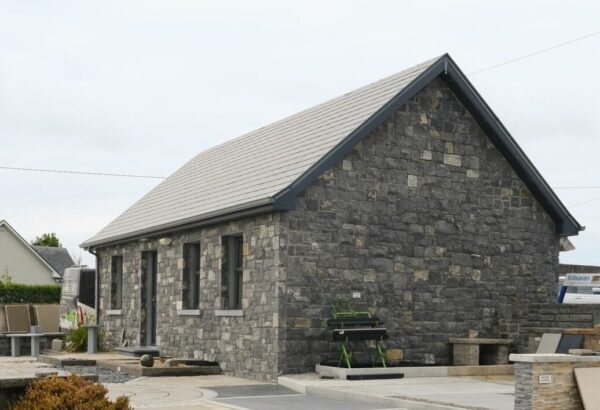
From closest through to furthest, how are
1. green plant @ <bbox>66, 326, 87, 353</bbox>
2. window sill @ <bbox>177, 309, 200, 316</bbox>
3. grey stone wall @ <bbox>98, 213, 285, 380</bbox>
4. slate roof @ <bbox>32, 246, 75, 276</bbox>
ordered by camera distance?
1. grey stone wall @ <bbox>98, 213, 285, 380</bbox>
2. window sill @ <bbox>177, 309, 200, 316</bbox>
3. green plant @ <bbox>66, 326, 87, 353</bbox>
4. slate roof @ <bbox>32, 246, 75, 276</bbox>

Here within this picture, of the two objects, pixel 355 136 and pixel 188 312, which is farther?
pixel 188 312

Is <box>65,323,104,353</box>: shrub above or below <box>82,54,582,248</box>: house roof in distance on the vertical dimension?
below

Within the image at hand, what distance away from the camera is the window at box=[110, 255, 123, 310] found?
2505 cm

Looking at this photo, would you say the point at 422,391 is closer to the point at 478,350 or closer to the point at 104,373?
the point at 478,350

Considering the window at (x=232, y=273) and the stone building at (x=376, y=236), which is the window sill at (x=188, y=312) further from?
the window at (x=232, y=273)

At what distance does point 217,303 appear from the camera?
61.8 feet

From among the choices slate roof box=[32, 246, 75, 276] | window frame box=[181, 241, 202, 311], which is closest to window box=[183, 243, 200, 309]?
window frame box=[181, 241, 202, 311]

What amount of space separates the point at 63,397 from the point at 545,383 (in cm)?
564

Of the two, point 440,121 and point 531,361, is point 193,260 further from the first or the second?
A: point 531,361

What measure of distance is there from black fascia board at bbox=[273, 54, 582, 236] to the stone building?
0.03m

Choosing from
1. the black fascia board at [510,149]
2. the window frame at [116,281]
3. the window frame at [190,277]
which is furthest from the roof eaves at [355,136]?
the window frame at [116,281]

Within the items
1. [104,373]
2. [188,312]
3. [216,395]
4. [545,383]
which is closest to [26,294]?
[188,312]

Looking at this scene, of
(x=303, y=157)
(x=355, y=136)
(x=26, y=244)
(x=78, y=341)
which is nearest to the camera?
(x=355, y=136)

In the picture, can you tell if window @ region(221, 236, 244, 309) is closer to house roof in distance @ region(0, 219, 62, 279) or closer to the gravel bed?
the gravel bed
